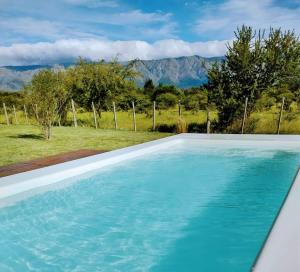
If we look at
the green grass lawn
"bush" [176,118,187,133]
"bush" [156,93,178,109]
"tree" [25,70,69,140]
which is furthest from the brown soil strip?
"bush" [156,93,178,109]

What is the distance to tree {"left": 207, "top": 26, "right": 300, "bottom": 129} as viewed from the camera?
14.1 metres

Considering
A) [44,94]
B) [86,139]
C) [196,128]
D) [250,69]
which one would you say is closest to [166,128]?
[196,128]

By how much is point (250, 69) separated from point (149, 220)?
10.7 meters

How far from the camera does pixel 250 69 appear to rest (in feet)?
47.0

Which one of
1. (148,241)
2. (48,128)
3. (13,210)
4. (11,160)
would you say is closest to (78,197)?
(13,210)

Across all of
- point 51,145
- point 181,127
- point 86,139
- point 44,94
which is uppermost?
point 44,94

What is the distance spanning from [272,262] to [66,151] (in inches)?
266

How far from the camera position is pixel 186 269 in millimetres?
3547

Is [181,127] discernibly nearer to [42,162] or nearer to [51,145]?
[51,145]

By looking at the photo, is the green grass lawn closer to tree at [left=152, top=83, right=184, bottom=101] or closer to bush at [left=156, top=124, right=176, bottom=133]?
bush at [left=156, top=124, right=176, bottom=133]

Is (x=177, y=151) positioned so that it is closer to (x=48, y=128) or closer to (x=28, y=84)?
(x=48, y=128)

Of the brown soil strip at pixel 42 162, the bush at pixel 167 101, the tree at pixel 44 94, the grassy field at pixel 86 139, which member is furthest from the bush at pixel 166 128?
the bush at pixel 167 101

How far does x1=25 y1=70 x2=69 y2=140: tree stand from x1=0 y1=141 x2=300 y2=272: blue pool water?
3902 mm

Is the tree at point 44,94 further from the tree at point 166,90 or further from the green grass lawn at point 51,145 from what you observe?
the tree at point 166,90
